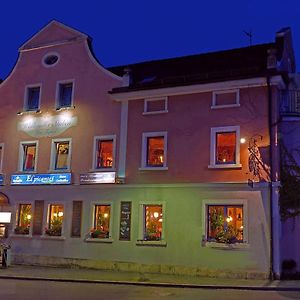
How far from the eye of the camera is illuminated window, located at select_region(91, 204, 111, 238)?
21922 millimetres

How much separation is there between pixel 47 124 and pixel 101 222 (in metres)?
5.68

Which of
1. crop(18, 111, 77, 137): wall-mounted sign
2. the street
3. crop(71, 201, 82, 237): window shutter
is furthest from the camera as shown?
crop(18, 111, 77, 137): wall-mounted sign

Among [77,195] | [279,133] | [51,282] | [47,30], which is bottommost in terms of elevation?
[51,282]

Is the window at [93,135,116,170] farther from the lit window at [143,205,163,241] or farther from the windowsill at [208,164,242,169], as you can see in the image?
the windowsill at [208,164,242,169]

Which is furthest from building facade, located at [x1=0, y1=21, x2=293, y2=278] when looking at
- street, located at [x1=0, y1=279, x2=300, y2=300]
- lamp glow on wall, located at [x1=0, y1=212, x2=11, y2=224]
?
street, located at [x1=0, y1=279, x2=300, y2=300]

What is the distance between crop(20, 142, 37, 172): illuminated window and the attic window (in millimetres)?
4088

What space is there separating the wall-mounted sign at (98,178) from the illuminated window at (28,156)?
3234 mm

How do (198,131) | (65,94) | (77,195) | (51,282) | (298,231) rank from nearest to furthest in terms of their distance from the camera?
(51,282)
(298,231)
(198,131)
(77,195)
(65,94)

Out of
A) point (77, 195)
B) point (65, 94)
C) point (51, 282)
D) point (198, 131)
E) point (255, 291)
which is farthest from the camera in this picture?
point (65, 94)

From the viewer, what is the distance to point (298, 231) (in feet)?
64.2

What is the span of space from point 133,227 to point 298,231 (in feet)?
22.4

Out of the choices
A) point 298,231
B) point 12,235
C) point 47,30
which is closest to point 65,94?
point 47,30

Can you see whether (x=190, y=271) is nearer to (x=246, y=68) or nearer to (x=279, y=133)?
(x=279, y=133)

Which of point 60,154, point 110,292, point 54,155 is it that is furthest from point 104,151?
point 110,292
